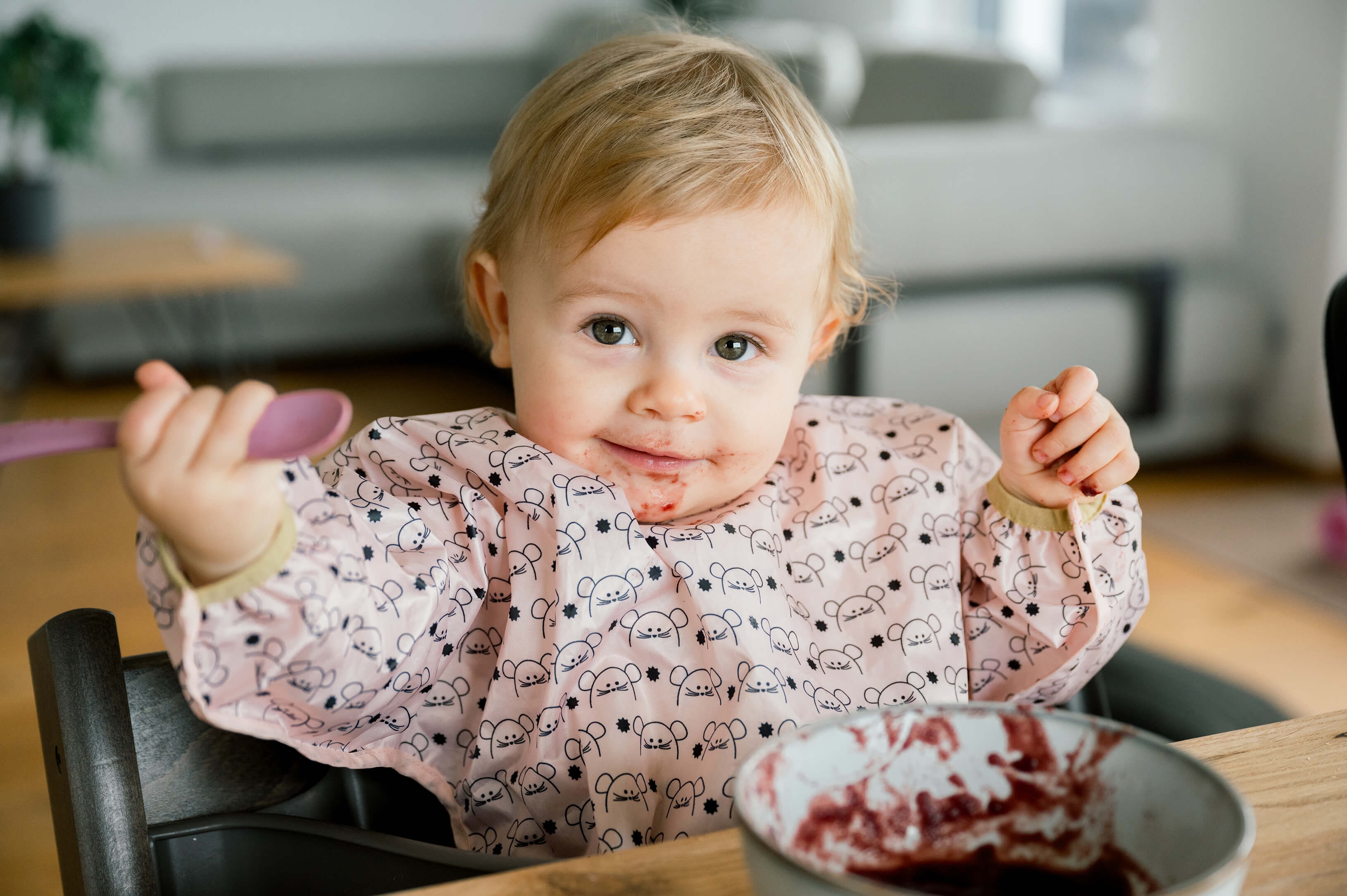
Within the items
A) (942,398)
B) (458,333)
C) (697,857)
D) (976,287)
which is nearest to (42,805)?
(697,857)

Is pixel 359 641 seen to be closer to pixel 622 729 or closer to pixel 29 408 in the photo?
pixel 622 729

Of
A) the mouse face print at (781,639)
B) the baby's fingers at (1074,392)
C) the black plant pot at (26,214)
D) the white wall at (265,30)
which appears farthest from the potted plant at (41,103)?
the baby's fingers at (1074,392)

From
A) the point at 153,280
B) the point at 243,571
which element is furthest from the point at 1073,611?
the point at 153,280

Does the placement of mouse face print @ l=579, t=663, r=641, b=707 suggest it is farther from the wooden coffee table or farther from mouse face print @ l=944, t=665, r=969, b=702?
the wooden coffee table

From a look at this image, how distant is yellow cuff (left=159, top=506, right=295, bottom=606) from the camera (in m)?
0.48

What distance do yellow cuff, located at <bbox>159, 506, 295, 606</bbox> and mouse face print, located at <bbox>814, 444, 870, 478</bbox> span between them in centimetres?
39

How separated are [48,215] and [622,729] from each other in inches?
101

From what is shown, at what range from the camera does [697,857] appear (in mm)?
421

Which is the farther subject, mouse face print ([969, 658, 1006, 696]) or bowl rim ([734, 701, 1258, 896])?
mouse face print ([969, 658, 1006, 696])

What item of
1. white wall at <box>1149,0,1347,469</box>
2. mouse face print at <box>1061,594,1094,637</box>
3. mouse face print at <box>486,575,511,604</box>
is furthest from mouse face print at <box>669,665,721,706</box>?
white wall at <box>1149,0,1347,469</box>

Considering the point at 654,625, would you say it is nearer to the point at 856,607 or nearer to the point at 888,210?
the point at 856,607

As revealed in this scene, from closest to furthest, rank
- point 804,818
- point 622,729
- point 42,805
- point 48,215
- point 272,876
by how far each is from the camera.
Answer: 1. point 804,818
2. point 272,876
3. point 622,729
4. point 42,805
5. point 48,215

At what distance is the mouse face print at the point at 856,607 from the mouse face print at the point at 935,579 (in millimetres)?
23

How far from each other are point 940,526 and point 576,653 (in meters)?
0.24
